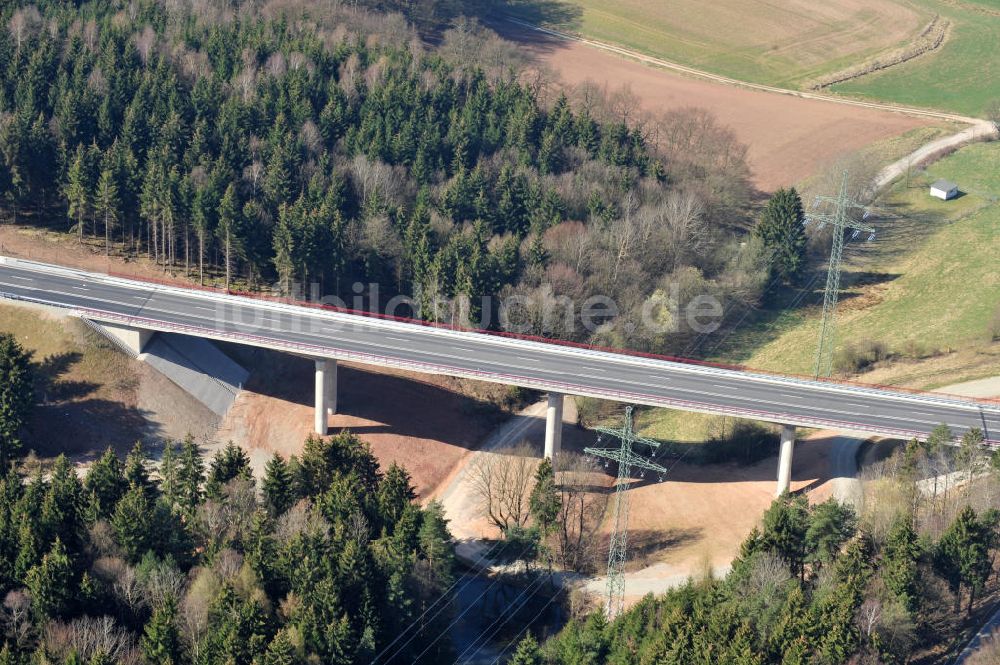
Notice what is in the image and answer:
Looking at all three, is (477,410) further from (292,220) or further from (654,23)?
(654,23)

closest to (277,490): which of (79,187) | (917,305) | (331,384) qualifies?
(331,384)

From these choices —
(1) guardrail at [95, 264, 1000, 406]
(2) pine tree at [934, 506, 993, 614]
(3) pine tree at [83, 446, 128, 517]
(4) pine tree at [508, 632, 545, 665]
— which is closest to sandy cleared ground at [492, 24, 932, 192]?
(1) guardrail at [95, 264, 1000, 406]

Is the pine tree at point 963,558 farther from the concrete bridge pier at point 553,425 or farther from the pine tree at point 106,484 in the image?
the pine tree at point 106,484

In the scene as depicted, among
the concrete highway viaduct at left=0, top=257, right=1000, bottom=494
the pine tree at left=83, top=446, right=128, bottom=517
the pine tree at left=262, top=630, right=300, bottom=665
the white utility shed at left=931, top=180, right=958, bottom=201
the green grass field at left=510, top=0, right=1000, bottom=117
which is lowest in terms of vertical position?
the pine tree at left=262, top=630, right=300, bottom=665

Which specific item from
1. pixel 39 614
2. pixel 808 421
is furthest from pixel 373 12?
pixel 39 614

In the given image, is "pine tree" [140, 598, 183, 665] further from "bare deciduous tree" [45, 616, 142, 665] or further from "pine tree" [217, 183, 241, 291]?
"pine tree" [217, 183, 241, 291]

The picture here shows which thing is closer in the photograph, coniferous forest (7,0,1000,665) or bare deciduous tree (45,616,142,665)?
bare deciduous tree (45,616,142,665)

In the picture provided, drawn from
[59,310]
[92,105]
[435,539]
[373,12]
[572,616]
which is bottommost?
[572,616]
